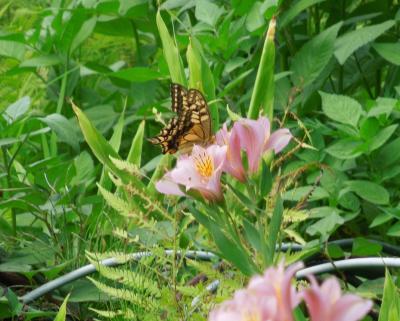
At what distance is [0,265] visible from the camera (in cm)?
131

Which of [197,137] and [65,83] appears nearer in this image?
[197,137]

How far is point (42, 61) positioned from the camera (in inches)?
74.2

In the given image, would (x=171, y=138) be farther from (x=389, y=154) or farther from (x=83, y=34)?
(x=83, y=34)

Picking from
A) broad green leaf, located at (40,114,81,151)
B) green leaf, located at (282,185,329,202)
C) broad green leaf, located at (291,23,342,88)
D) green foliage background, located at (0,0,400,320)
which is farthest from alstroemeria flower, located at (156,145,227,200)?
broad green leaf, located at (291,23,342,88)

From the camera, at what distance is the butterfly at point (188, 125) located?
99cm

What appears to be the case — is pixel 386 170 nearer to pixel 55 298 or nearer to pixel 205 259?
pixel 205 259

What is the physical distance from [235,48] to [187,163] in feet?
2.92

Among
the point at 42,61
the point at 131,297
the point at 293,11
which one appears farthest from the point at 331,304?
the point at 42,61

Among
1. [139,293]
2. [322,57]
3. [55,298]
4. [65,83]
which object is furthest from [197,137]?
[65,83]

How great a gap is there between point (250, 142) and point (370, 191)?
645mm

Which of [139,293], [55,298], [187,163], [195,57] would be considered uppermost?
[187,163]

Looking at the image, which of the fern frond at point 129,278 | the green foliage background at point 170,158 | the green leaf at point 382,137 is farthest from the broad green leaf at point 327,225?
the fern frond at point 129,278

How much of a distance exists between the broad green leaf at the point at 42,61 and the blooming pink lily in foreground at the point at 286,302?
1468 millimetres

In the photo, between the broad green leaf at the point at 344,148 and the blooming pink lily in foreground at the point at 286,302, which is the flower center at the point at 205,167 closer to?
the blooming pink lily in foreground at the point at 286,302
